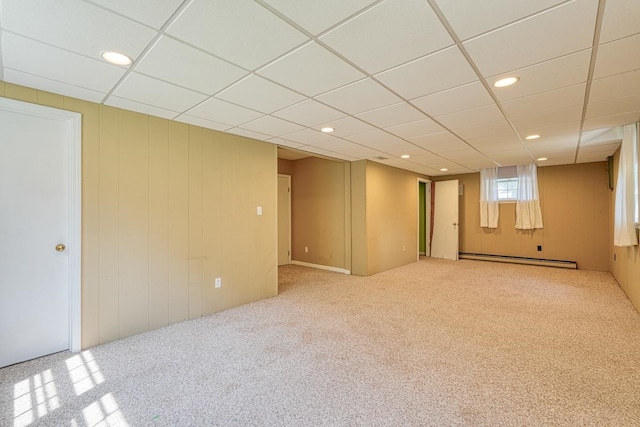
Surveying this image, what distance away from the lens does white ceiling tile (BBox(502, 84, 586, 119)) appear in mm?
2367

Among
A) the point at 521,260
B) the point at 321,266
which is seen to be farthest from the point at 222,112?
the point at 521,260

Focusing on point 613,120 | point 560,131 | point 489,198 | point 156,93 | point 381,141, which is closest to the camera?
point 156,93

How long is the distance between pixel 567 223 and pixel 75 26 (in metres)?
8.16

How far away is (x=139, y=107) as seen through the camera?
2.72 m

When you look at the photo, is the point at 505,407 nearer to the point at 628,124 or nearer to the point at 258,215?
the point at 258,215

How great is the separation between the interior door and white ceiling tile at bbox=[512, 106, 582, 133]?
15.0 ft

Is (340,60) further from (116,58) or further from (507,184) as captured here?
(507,184)

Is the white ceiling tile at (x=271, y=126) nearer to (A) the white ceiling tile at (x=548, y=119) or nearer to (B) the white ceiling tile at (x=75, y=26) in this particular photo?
(B) the white ceiling tile at (x=75, y=26)

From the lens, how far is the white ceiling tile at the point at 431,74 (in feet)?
6.09

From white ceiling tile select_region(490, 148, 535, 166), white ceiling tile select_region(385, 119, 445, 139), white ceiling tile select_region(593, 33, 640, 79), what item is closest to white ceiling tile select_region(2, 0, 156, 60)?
white ceiling tile select_region(385, 119, 445, 139)

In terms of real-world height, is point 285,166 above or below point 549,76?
above

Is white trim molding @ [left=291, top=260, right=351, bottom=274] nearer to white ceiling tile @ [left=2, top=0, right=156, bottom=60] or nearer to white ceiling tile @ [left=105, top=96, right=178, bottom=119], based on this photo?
white ceiling tile @ [left=105, top=96, right=178, bottom=119]

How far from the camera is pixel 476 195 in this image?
23.8ft

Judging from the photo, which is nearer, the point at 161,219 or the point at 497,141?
the point at 161,219
